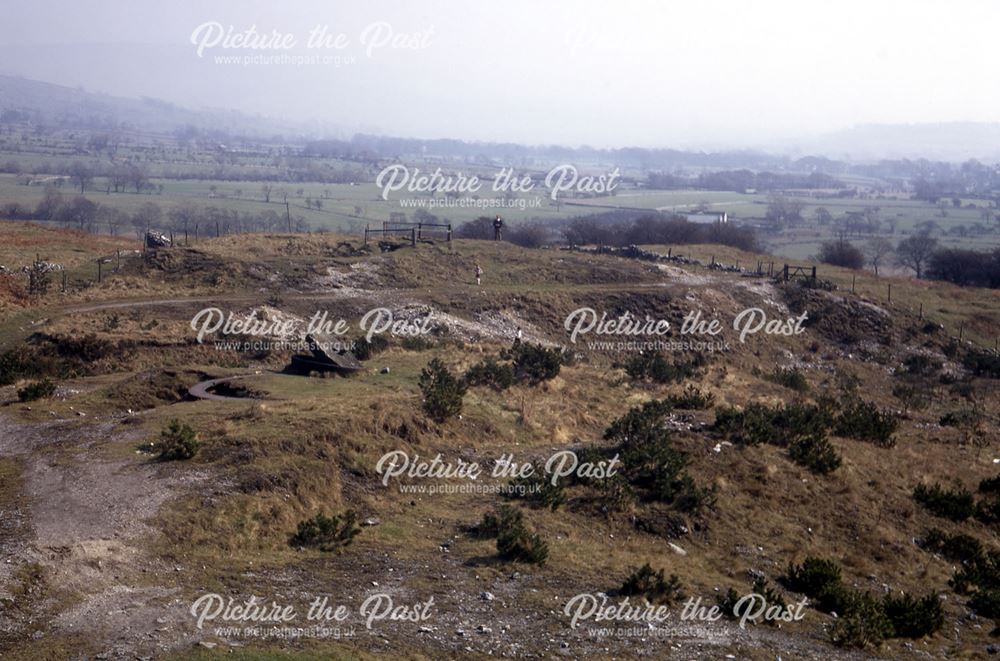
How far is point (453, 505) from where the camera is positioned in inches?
656

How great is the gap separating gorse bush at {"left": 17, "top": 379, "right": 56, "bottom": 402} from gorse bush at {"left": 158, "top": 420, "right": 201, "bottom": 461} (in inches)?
211

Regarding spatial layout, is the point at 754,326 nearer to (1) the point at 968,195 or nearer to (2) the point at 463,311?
(2) the point at 463,311

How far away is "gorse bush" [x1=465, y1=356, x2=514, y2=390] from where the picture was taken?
2394 centimetres

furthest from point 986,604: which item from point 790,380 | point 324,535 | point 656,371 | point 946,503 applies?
point 790,380

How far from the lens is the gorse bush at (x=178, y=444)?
16.0 m

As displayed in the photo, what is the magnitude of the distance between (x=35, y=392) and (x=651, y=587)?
46.7ft

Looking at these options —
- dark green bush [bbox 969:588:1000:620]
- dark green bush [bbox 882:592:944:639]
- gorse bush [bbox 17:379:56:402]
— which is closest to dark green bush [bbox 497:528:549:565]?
dark green bush [bbox 882:592:944:639]

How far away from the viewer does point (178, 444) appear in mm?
16047

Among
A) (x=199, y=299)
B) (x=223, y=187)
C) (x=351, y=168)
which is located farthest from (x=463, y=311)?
(x=351, y=168)

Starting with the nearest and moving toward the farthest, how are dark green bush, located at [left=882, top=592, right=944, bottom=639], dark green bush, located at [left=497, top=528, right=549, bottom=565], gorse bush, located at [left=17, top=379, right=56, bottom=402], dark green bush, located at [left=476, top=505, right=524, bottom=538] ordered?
dark green bush, located at [left=882, top=592, right=944, bottom=639] → dark green bush, located at [left=497, top=528, right=549, bottom=565] → dark green bush, located at [left=476, top=505, right=524, bottom=538] → gorse bush, located at [left=17, top=379, right=56, bottom=402]

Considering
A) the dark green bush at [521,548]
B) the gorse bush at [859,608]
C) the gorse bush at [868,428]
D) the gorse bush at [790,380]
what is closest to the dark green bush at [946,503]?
the gorse bush at [868,428]

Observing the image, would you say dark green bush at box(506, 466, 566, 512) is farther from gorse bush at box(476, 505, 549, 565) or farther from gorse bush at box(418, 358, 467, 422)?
gorse bush at box(418, 358, 467, 422)

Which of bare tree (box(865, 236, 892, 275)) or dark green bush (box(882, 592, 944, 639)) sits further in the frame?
bare tree (box(865, 236, 892, 275))

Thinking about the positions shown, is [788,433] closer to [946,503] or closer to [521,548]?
[946,503]
